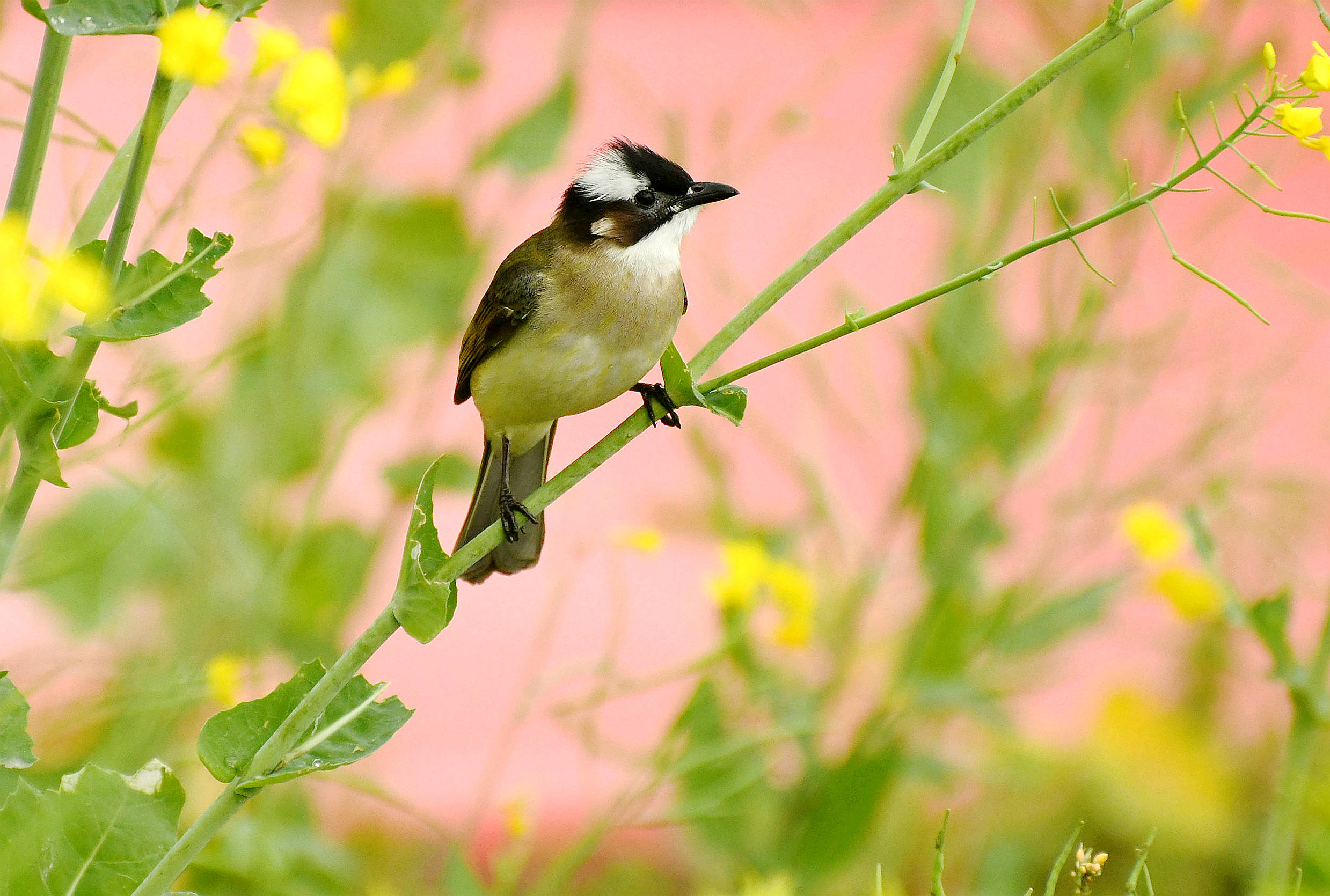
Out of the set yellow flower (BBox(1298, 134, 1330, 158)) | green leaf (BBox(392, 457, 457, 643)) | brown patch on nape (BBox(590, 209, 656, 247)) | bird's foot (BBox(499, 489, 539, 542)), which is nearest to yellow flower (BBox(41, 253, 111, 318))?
green leaf (BBox(392, 457, 457, 643))

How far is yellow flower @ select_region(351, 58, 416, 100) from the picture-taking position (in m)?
1.54

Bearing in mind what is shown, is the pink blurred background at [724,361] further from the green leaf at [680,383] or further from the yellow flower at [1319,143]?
the yellow flower at [1319,143]

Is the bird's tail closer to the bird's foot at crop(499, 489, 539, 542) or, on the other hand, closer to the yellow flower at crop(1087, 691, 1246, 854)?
the bird's foot at crop(499, 489, 539, 542)

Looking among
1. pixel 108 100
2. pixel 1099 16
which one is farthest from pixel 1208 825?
pixel 108 100

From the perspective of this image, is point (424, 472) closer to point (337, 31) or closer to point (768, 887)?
point (337, 31)

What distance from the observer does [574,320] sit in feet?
5.34

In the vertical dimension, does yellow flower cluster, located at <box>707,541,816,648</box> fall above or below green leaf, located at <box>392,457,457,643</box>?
above

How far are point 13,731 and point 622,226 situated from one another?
1.13m

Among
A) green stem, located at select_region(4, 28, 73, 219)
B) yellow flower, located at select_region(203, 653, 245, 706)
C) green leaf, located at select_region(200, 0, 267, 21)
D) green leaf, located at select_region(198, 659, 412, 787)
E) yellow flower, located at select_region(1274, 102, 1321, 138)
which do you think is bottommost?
green leaf, located at select_region(198, 659, 412, 787)

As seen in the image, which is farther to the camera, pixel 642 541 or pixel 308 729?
pixel 642 541

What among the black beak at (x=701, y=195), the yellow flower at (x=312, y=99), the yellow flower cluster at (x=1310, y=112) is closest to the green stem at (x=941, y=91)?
the yellow flower cluster at (x=1310, y=112)

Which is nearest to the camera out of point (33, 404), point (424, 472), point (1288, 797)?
point (33, 404)

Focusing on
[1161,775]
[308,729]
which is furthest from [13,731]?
[1161,775]

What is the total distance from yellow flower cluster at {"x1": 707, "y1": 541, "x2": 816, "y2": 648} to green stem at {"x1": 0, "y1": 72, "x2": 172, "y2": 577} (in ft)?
3.33
